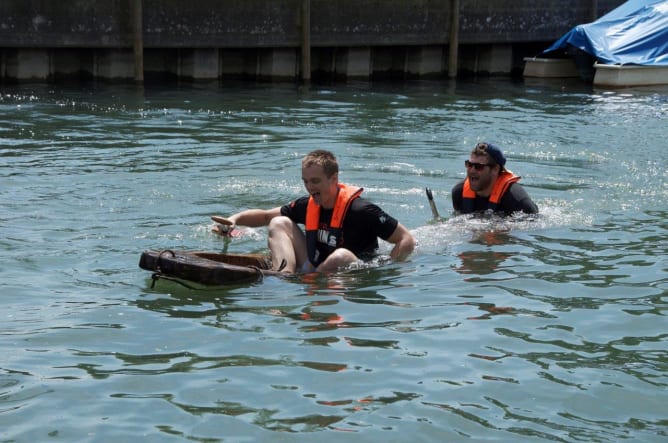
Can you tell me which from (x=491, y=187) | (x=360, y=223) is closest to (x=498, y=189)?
(x=491, y=187)

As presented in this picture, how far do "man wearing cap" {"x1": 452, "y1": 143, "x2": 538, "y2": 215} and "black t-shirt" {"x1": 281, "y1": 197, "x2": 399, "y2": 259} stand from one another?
188 centimetres

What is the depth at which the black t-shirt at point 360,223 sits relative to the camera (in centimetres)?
876

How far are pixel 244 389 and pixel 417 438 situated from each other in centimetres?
116

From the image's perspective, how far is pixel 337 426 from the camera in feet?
18.4

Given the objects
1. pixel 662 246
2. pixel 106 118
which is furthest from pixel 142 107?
pixel 662 246

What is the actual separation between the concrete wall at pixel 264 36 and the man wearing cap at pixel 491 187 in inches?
498

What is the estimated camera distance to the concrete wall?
21031mm

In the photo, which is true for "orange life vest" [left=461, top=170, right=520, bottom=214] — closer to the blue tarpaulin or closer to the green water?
the green water

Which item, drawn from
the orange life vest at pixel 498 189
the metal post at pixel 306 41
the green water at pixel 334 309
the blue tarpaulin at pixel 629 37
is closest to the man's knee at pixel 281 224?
the green water at pixel 334 309

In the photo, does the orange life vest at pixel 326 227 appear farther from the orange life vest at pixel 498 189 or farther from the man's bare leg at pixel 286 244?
the orange life vest at pixel 498 189

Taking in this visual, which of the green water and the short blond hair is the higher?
the short blond hair

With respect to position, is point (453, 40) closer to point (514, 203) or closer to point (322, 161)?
point (514, 203)

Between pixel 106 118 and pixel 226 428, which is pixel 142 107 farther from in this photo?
pixel 226 428

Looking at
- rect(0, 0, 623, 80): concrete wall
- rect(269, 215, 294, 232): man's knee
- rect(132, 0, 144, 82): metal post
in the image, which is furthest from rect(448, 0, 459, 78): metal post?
rect(269, 215, 294, 232): man's knee
